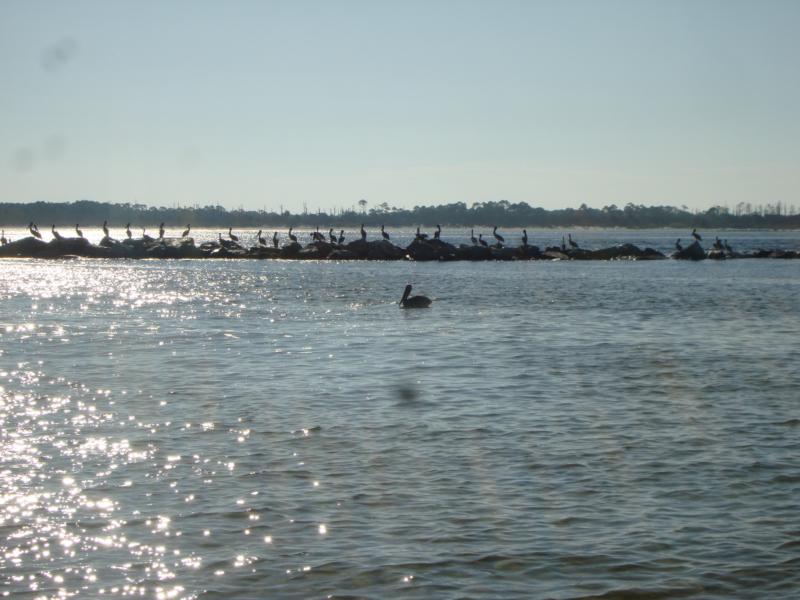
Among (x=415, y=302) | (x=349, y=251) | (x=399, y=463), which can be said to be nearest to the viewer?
(x=399, y=463)

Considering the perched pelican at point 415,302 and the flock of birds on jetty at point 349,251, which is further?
the flock of birds on jetty at point 349,251

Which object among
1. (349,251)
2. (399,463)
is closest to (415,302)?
(399,463)

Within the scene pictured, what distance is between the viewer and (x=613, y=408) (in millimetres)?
16109

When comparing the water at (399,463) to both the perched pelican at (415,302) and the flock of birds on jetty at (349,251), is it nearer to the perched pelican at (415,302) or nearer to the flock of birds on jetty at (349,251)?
the perched pelican at (415,302)

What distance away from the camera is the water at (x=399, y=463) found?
29.0 ft

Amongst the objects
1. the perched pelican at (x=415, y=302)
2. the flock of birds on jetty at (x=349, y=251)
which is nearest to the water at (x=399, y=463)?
the perched pelican at (x=415, y=302)

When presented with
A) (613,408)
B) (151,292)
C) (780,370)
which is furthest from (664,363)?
(151,292)

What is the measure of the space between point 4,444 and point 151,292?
3107 centimetres

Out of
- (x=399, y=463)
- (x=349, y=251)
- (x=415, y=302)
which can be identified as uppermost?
(x=349, y=251)

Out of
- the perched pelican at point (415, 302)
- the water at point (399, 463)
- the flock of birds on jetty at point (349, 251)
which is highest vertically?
the flock of birds on jetty at point (349, 251)

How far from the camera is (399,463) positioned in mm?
12391

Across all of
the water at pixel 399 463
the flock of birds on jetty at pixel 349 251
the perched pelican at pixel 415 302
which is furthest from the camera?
the flock of birds on jetty at pixel 349 251

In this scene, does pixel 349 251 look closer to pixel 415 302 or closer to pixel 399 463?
pixel 415 302

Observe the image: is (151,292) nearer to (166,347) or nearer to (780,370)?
(166,347)
